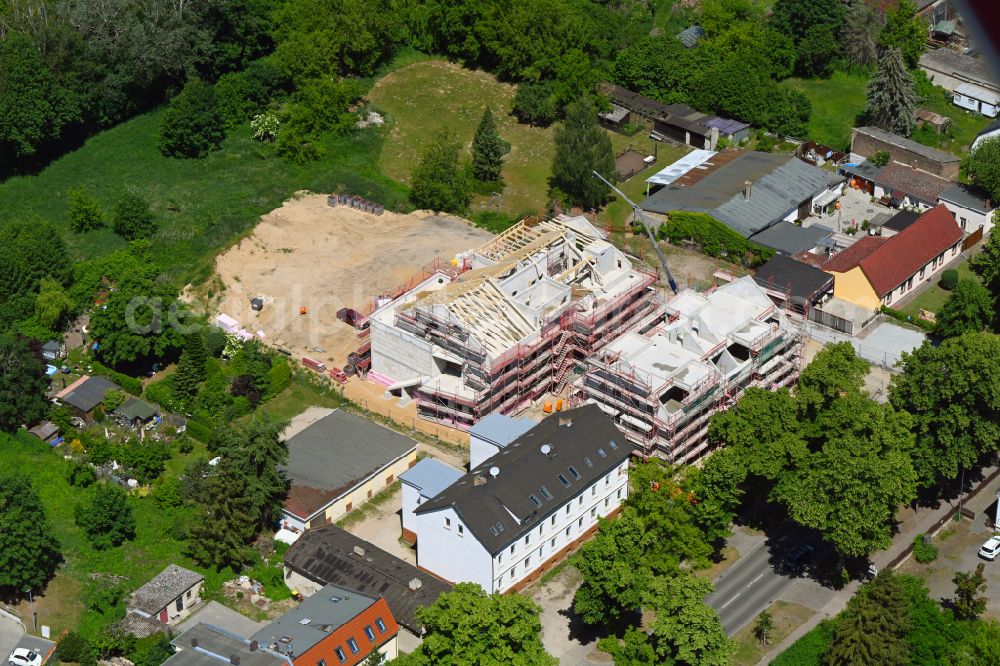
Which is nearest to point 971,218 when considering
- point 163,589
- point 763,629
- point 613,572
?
point 763,629

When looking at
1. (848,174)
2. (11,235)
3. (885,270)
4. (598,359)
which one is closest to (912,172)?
(848,174)

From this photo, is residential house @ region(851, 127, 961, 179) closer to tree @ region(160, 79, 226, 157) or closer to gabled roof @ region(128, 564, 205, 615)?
tree @ region(160, 79, 226, 157)

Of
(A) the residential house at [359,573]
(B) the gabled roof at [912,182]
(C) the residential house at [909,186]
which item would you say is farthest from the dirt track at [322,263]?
(B) the gabled roof at [912,182]

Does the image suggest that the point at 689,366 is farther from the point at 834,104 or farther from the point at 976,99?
the point at 976,99

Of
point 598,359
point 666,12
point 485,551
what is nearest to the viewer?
point 485,551

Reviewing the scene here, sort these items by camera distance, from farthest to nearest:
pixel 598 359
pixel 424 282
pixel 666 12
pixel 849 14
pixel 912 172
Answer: pixel 666 12 → pixel 849 14 → pixel 912 172 → pixel 424 282 → pixel 598 359

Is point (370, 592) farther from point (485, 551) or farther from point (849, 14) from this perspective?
point (849, 14)
